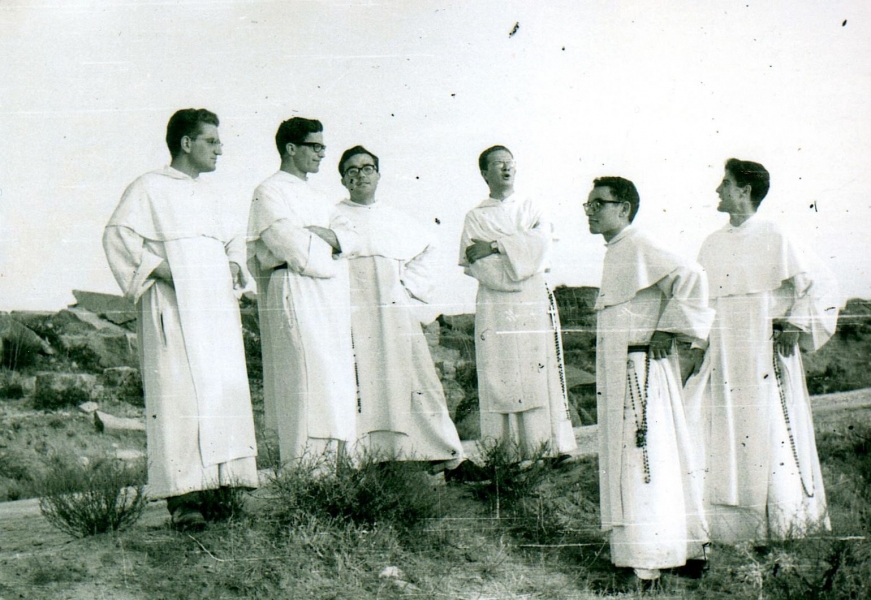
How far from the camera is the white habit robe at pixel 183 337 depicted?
4895 millimetres

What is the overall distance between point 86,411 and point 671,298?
7557mm

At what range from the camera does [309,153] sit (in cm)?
560

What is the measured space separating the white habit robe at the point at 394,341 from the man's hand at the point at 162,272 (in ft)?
3.67

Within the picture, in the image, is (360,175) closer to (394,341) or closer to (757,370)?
(394,341)

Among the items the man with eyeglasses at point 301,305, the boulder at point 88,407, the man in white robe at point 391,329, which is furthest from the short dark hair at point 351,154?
the boulder at point 88,407

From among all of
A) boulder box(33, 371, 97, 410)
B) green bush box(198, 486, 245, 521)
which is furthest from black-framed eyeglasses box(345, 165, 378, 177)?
boulder box(33, 371, 97, 410)

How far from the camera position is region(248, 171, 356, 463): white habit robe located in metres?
5.34

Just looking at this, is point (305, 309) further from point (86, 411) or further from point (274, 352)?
point (86, 411)

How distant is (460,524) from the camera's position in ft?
17.1

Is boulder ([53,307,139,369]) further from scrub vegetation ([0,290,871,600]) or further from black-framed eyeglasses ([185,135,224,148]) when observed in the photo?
black-framed eyeglasses ([185,135,224,148])

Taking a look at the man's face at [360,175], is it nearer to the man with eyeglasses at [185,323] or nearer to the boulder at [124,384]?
the man with eyeglasses at [185,323]

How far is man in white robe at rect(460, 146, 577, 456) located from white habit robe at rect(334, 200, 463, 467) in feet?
1.07

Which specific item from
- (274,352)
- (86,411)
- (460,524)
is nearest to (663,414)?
(460,524)

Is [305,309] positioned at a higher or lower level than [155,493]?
higher
